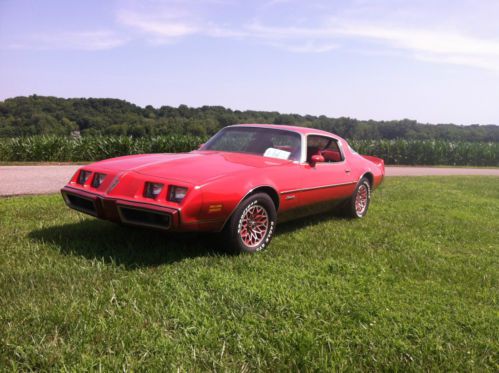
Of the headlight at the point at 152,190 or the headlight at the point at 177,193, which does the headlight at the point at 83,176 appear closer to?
the headlight at the point at 152,190

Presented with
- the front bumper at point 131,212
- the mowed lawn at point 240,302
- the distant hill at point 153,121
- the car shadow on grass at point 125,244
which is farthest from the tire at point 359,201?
the distant hill at point 153,121

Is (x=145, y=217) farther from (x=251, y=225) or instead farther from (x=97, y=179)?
(x=251, y=225)

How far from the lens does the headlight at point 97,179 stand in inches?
152

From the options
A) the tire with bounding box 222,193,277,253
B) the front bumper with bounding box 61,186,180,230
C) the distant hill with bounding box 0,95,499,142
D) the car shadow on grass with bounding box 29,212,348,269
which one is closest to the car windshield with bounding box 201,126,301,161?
the tire with bounding box 222,193,277,253

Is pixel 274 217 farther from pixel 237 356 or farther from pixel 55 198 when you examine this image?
pixel 55 198

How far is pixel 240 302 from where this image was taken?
2855mm

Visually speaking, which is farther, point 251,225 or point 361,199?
point 361,199

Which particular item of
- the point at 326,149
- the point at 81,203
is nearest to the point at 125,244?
the point at 81,203

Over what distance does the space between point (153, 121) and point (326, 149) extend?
25643mm

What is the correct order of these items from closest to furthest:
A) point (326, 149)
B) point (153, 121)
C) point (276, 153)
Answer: point (276, 153), point (326, 149), point (153, 121)

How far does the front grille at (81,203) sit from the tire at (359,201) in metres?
3.52

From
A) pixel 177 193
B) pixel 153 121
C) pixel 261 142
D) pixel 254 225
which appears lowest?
pixel 254 225

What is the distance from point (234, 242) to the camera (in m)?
3.78

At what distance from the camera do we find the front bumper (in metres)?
3.32
